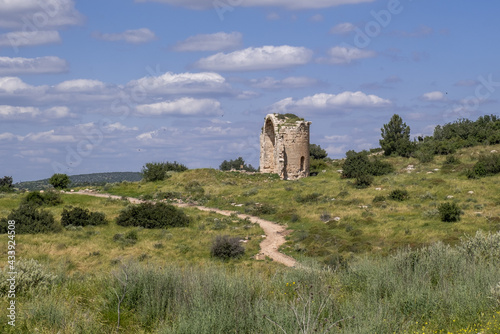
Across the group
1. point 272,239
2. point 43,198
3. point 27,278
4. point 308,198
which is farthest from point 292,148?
point 27,278

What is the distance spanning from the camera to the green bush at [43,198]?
94.0ft

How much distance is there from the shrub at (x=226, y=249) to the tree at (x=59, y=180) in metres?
25.8

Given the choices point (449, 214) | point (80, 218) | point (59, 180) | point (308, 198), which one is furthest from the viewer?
point (59, 180)

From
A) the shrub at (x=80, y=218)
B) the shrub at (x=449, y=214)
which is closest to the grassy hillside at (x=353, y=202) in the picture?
the shrub at (x=449, y=214)

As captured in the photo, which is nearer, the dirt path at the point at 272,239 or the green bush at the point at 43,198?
the dirt path at the point at 272,239

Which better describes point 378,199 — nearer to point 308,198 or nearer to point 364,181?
point 308,198

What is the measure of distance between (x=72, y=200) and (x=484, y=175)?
25761 mm

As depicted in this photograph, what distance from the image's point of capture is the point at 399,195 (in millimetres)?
26656

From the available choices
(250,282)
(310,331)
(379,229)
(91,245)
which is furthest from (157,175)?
(310,331)

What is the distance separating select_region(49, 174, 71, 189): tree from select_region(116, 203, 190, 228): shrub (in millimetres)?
17075

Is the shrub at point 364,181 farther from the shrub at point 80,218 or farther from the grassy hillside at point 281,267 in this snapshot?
the shrub at point 80,218

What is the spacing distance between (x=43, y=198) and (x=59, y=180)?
11008 millimetres

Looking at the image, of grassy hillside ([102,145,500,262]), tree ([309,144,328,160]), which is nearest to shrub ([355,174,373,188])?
grassy hillside ([102,145,500,262])

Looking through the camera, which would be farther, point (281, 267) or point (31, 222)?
point (31, 222)
